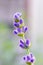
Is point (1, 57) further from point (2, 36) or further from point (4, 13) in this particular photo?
point (4, 13)

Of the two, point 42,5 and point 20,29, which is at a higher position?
point 20,29

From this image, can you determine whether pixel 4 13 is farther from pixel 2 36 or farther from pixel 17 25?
pixel 17 25

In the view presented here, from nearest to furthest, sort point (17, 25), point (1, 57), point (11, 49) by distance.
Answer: point (17, 25) → point (1, 57) → point (11, 49)

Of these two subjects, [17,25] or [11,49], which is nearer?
[17,25]

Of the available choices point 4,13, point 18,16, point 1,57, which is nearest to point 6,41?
point 1,57

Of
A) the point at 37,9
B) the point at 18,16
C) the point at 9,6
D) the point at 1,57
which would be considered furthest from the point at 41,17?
the point at 18,16

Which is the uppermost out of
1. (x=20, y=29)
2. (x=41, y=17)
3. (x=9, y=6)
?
(x=20, y=29)

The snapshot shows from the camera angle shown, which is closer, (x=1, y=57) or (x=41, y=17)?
(x=1, y=57)

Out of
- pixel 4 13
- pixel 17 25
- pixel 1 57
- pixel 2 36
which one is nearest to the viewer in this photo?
pixel 17 25

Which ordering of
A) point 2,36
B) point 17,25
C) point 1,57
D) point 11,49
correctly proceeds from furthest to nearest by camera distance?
1. point 2,36
2. point 11,49
3. point 1,57
4. point 17,25
